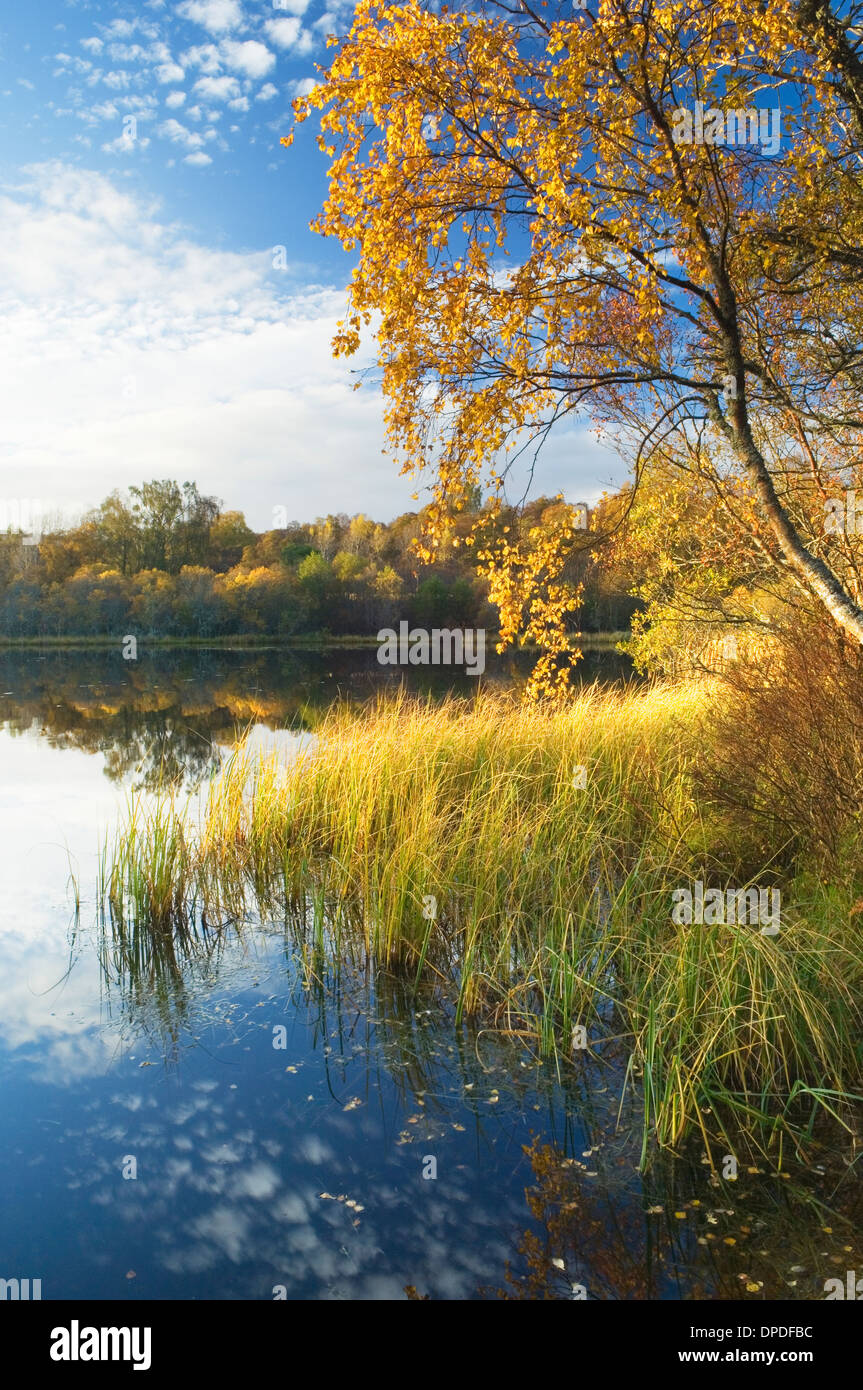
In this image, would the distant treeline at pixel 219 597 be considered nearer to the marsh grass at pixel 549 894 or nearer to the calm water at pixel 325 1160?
the marsh grass at pixel 549 894

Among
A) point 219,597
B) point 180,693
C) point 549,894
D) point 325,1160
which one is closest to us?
point 325,1160

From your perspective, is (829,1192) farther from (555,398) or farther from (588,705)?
(588,705)

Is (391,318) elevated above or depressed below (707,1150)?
above

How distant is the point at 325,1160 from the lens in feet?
13.4

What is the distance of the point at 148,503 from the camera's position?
2785 inches

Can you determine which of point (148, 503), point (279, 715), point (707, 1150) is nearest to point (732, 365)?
point (707, 1150)

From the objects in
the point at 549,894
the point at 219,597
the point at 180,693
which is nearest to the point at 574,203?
the point at 549,894

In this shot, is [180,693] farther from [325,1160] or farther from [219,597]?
[219,597]

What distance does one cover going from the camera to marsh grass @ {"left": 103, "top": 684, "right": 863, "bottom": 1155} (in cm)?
420

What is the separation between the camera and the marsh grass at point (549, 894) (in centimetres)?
420

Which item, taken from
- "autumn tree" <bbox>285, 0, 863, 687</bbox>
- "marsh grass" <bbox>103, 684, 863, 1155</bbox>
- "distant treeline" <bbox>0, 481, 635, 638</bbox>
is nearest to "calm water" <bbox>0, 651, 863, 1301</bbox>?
"marsh grass" <bbox>103, 684, 863, 1155</bbox>

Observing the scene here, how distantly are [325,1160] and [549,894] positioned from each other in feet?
8.94
